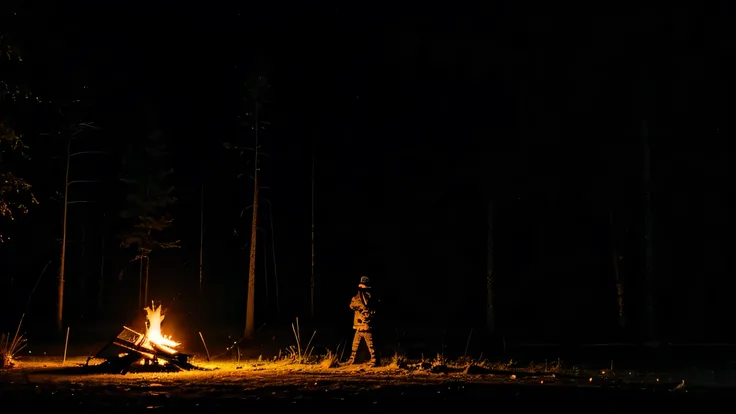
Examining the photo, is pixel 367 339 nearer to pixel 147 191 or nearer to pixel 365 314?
pixel 365 314

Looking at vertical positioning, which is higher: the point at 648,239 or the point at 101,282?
the point at 648,239

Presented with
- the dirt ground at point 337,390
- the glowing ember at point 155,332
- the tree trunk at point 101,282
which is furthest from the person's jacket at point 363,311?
the tree trunk at point 101,282

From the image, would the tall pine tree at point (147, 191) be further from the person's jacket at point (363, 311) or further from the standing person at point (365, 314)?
the person's jacket at point (363, 311)

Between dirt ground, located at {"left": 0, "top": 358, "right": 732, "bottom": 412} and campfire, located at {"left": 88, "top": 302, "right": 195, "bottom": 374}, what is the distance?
0.55m

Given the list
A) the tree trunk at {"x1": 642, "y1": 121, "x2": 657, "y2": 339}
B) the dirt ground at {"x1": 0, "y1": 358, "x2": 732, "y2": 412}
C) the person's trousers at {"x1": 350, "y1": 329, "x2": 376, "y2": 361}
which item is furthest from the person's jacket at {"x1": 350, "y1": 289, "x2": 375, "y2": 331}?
the tree trunk at {"x1": 642, "y1": 121, "x2": 657, "y2": 339}

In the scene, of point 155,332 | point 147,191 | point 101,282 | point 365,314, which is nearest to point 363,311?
point 365,314

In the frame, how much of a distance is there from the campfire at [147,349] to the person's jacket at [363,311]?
4.22 metres

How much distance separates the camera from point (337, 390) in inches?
616

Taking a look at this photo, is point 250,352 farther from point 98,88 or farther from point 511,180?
point 98,88

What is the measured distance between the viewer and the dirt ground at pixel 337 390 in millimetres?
13836

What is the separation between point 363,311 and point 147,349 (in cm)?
523

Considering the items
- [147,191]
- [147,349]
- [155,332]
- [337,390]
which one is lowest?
[337,390]

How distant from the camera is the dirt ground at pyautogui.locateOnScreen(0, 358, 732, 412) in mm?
13836

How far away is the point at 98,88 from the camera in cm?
4291
